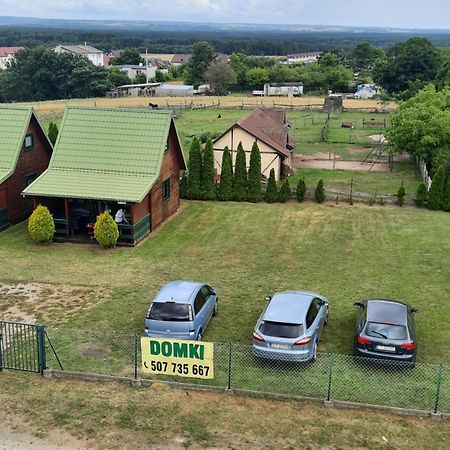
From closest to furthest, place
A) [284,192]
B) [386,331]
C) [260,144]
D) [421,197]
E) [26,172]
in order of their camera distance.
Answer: [386,331]
[26,172]
[421,197]
[284,192]
[260,144]

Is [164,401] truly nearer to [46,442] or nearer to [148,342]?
[148,342]

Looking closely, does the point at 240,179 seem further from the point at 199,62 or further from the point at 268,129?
the point at 199,62

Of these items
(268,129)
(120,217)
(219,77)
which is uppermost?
(268,129)

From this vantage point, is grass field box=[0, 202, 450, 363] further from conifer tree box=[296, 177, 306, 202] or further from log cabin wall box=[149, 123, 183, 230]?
conifer tree box=[296, 177, 306, 202]

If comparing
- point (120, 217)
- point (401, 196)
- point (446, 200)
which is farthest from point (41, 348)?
point (446, 200)

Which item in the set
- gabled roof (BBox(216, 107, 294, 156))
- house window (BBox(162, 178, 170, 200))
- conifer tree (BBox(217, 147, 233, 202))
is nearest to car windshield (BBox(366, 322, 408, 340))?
house window (BBox(162, 178, 170, 200))

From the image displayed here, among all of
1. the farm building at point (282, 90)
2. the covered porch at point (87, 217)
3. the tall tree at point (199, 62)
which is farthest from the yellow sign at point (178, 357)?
the tall tree at point (199, 62)
